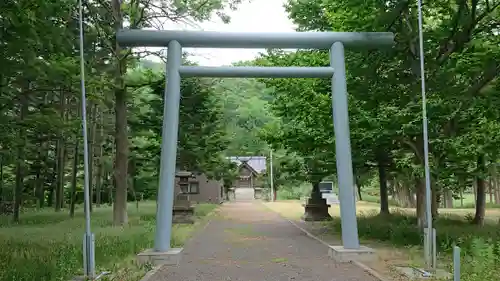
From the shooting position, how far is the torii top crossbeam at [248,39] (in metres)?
11.5

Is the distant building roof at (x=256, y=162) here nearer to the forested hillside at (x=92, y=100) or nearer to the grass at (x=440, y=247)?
the forested hillside at (x=92, y=100)

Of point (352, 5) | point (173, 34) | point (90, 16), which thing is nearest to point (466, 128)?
point (352, 5)

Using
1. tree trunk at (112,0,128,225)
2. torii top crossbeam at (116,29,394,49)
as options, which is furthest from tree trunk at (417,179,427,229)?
tree trunk at (112,0,128,225)

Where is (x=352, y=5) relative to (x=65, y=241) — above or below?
above

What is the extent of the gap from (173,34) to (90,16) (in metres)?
8.11

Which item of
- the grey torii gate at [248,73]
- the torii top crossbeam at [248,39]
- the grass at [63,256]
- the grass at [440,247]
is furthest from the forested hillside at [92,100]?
the grass at [440,247]

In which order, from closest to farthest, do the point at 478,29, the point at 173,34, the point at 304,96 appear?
1. the point at 173,34
2. the point at 478,29
3. the point at 304,96

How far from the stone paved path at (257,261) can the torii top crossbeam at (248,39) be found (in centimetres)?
478

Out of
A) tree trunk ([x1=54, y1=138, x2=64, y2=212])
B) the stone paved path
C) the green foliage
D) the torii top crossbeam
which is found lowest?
the stone paved path

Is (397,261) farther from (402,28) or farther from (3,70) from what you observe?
(3,70)

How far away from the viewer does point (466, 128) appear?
13.3 meters

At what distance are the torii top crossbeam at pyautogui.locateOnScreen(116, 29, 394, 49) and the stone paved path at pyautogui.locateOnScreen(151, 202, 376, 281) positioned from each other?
4775mm

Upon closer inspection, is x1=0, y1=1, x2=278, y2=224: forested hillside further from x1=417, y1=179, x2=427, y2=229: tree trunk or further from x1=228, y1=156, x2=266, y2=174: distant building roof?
x1=228, y1=156, x2=266, y2=174: distant building roof

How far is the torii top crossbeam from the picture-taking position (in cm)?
1153
